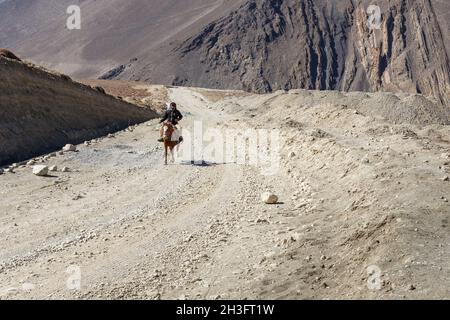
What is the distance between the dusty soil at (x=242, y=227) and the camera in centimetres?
750

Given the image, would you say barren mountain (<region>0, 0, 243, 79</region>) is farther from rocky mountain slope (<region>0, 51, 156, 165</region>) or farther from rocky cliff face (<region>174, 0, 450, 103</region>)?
rocky mountain slope (<region>0, 51, 156, 165</region>)

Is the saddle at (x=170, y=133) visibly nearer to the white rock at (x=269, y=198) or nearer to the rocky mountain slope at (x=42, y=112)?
the rocky mountain slope at (x=42, y=112)

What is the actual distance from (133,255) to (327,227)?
10.1 ft

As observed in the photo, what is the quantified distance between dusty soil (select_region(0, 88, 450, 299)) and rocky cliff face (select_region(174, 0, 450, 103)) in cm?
11205

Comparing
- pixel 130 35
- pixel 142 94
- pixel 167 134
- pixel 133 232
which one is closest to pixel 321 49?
pixel 130 35

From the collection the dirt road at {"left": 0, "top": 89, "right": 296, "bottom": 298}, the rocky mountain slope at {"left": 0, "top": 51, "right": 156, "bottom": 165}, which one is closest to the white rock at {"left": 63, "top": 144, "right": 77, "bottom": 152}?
the rocky mountain slope at {"left": 0, "top": 51, "right": 156, "bottom": 165}

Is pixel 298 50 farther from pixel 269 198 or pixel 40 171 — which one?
pixel 269 198

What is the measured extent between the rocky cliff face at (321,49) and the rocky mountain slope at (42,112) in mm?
100938

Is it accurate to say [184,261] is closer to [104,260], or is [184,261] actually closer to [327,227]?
[104,260]

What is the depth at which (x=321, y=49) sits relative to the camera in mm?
140250

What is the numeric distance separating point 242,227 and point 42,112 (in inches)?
515
